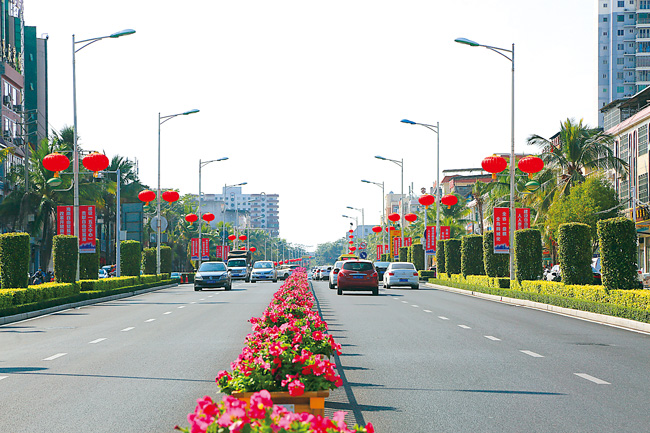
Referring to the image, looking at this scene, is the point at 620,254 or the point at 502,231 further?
the point at 502,231

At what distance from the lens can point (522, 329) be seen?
19188 mm

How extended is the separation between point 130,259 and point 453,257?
21194 mm

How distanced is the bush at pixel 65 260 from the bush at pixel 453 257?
93.4 ft

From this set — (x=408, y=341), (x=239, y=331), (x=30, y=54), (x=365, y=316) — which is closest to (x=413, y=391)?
(x=408, y=341)

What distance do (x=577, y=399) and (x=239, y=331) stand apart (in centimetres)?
1031

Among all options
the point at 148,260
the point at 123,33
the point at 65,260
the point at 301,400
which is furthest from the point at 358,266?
the point at 301,400

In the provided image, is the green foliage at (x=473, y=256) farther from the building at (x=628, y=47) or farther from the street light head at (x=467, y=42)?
the building at (x=628, y=47)

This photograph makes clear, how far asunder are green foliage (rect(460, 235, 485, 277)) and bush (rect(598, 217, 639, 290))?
2484 centimetres

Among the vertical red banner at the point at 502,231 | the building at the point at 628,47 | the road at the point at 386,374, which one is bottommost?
the road at the point at 386,374

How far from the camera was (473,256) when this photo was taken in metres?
49.7

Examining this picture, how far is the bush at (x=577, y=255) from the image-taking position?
2992 centimetres

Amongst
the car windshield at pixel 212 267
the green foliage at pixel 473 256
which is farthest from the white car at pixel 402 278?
the car windshield at pixel 212 267

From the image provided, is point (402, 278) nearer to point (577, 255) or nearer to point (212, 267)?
point (212, 267)

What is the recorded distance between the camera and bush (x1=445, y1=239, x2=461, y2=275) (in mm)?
55719
